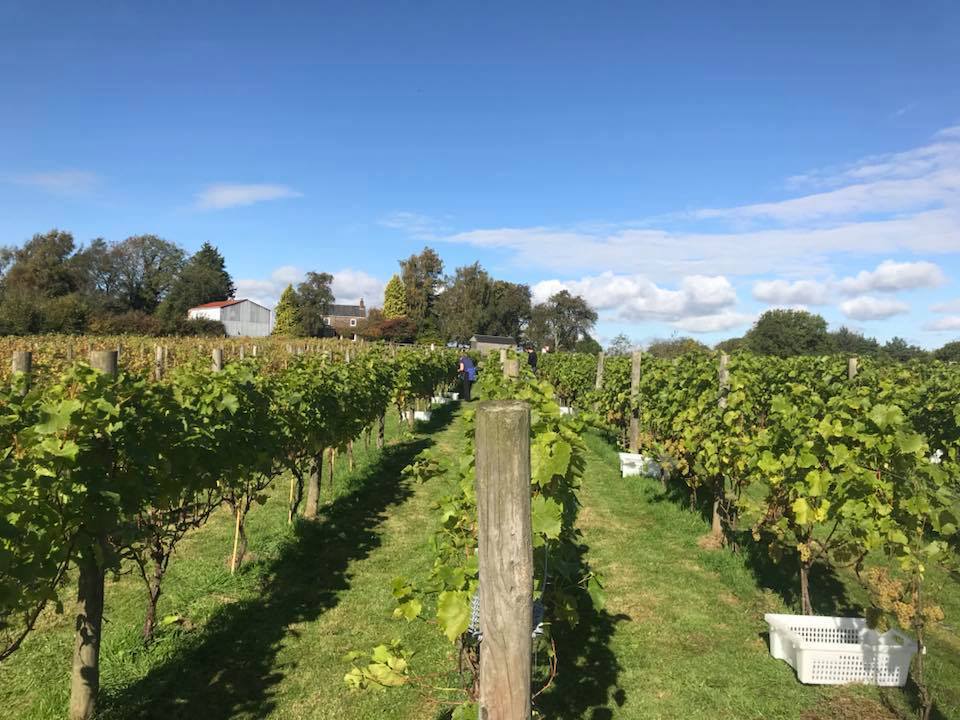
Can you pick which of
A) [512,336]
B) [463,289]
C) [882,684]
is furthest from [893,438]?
[512,336]

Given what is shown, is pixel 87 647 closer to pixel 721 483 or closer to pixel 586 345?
pixel 721 483

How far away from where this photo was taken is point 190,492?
4.25 m

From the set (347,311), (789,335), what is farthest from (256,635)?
(347,311)

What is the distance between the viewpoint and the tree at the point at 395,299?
7594 cm

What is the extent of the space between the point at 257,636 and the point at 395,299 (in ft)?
240

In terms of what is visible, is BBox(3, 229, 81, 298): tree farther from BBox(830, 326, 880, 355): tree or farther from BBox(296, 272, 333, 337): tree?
BBox(830, 326, 880, 355): tree

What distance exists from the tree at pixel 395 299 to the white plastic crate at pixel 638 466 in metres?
66.5

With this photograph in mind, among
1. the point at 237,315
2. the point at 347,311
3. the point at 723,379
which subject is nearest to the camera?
the point at 723,379

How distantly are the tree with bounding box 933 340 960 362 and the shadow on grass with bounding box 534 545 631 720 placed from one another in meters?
60.0

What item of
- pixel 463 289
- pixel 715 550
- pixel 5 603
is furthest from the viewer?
pixel 463 289

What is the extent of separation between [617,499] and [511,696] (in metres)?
7.02

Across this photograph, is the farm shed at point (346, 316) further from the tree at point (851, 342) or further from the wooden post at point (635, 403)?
the wooden post at point (635, 403)

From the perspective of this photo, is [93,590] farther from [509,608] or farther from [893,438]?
[893,438]

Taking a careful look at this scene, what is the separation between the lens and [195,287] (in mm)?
72688
